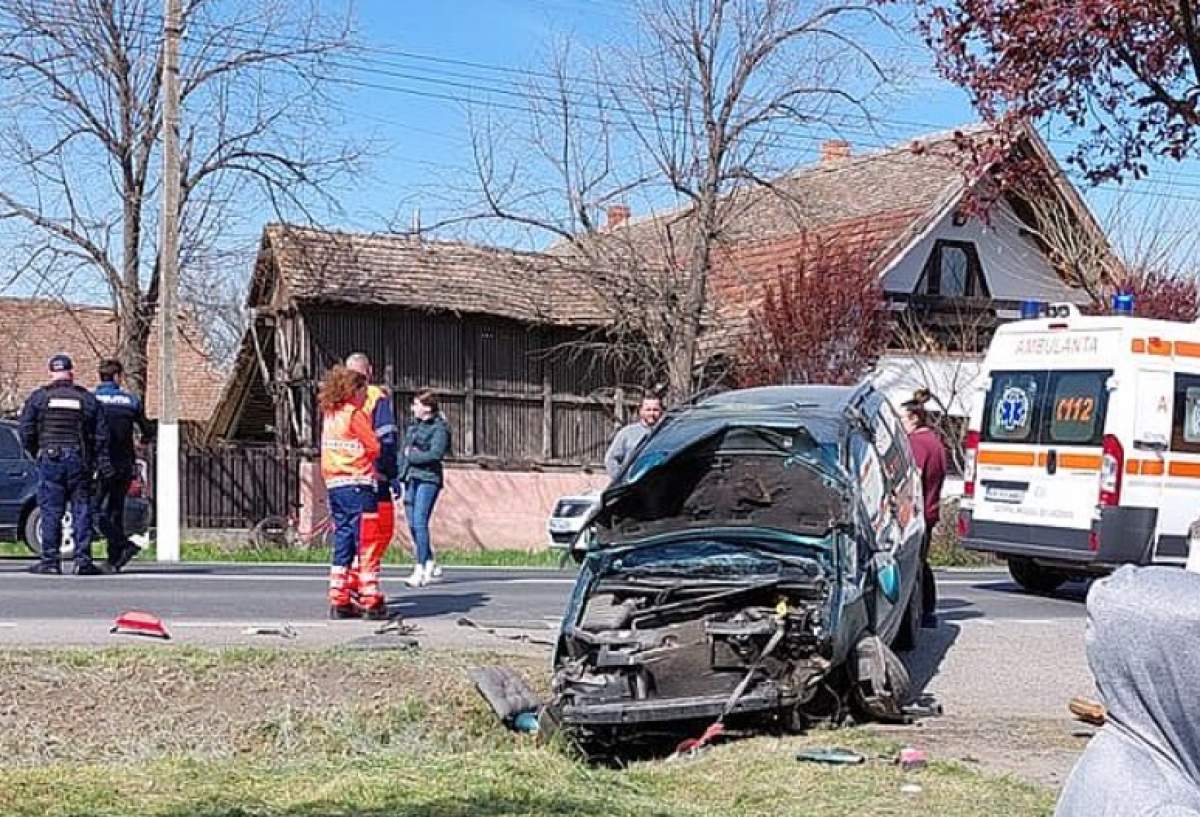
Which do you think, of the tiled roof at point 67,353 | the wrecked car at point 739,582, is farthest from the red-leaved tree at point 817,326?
the wrecked car at point 739,582

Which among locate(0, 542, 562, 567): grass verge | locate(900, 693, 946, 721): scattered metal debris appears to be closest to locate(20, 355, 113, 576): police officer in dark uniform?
locate(0, 542, 562, 567): grass verge

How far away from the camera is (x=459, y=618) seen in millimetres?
12031

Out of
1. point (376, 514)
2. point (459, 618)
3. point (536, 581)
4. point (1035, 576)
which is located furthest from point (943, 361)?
point (376, 514)

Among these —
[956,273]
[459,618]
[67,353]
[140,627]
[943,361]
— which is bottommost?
[459,618]

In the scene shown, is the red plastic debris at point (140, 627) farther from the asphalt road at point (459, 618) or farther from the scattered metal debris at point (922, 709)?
the scattered metal debris at point (922, 709)

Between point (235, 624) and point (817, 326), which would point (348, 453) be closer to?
point (235, 624)

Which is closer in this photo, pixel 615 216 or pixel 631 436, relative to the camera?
pixel 631 436

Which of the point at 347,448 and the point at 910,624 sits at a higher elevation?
the point at 347,448

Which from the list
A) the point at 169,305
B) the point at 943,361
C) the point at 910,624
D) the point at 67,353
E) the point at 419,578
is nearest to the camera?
the point at 910,624

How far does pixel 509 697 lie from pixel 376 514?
2.62 meters

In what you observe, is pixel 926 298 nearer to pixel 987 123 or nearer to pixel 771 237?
pixel 771 237

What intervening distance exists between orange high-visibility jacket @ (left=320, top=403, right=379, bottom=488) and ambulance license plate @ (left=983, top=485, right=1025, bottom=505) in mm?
7254

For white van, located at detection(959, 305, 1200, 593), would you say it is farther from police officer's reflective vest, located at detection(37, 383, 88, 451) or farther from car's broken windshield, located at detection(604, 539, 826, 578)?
police officer's reflective vest, located at detection(37, 383, 88, 451)

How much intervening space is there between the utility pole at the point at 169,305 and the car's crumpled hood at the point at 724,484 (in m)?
11.0
